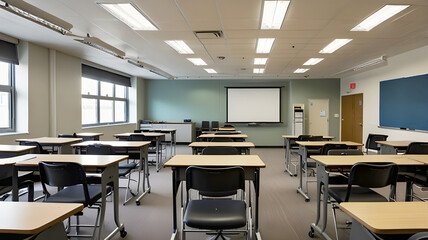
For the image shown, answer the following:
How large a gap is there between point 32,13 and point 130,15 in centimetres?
128

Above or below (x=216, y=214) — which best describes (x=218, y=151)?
above

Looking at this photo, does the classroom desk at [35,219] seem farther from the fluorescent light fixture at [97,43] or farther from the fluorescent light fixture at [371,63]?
the fluorescent light fixture at [371,63]

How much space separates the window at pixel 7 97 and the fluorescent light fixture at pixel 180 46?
3.47 meters

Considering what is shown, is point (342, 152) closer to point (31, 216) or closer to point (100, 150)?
point (31, 216)

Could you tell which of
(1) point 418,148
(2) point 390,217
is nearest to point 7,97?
(2) point 390,217

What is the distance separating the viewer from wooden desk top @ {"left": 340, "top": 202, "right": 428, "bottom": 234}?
43.3 inches

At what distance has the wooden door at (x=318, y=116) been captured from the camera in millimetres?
9594

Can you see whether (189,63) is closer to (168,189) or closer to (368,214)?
(168,189)

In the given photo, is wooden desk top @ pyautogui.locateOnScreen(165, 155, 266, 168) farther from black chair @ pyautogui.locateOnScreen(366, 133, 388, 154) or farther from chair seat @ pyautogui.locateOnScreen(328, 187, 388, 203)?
black chair @ pyautogui.locateOnScreen(366, 133, 388, 154)

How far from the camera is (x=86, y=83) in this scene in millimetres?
7129

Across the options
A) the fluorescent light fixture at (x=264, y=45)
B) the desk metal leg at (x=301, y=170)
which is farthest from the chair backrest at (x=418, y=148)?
the fluorescent light fixture at (x=264, y=45)

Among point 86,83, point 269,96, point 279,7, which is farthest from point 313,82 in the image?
point 86,83

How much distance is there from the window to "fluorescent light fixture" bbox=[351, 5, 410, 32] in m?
7.02

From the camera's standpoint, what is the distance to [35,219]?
116 centimetres
